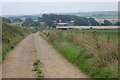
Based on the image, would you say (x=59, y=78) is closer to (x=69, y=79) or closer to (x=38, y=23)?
(x=69, y=79)

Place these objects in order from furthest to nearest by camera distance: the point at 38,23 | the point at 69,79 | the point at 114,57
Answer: the point at 38,23, the point at 114,57, the point at 69,79

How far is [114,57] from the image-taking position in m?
16.9

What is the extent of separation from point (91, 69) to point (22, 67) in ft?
15.9

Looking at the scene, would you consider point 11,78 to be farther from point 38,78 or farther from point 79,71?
point 79,71

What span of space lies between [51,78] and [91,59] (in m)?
4.23

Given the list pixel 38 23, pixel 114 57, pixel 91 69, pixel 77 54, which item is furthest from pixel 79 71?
pixel 38 23

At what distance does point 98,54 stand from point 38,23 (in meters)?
172

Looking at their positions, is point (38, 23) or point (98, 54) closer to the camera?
point (98, 54)

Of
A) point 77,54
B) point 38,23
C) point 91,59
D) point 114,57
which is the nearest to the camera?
point 114,57

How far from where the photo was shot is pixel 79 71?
18312 millimetres

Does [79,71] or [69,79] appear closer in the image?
[69,79]

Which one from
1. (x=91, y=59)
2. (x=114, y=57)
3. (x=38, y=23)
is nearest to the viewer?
(x=114, y=57)

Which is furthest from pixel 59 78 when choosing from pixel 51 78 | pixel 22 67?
pixel 22 67

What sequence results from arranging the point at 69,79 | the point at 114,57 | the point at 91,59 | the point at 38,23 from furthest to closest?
the point at 38,23 < the point at 91,59 < the point at 114,57 < the point at 69,79
